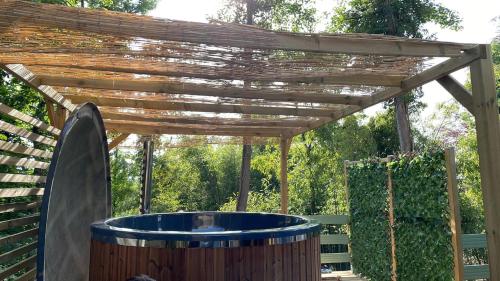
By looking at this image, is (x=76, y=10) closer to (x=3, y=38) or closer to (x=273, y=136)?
(x=3, y=38)

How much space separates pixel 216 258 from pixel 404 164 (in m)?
3.79

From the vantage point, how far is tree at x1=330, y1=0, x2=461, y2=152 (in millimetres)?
12898

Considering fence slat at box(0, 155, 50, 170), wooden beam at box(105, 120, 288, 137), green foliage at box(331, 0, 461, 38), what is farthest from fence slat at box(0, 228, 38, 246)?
green foliage at box(331, 0, 461, 38)

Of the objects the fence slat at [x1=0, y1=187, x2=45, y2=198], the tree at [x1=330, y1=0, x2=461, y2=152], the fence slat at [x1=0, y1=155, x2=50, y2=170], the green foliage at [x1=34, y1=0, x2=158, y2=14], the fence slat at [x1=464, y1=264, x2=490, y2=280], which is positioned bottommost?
the fence slat at [x1=464, y1=264, x2=490, y2=280]

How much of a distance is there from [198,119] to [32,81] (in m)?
2.56

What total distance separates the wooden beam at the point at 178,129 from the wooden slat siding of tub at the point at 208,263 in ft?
14.0

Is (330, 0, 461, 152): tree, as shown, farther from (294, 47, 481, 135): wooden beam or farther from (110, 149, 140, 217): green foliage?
(110, 149, 140, 217): green foliage

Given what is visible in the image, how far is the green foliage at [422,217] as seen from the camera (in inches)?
187

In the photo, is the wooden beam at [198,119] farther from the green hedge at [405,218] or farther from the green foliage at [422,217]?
the green foliage at [422,217]

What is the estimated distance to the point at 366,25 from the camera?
13250mm

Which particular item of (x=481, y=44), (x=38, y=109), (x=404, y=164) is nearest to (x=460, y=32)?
(x=404, y=164)

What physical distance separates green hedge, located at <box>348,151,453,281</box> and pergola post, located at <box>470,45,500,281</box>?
1673 millimetres

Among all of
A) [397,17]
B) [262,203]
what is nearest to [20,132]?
[397,17]

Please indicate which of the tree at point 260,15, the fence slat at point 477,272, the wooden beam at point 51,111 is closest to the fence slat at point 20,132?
the wooden beam at point 51,111
